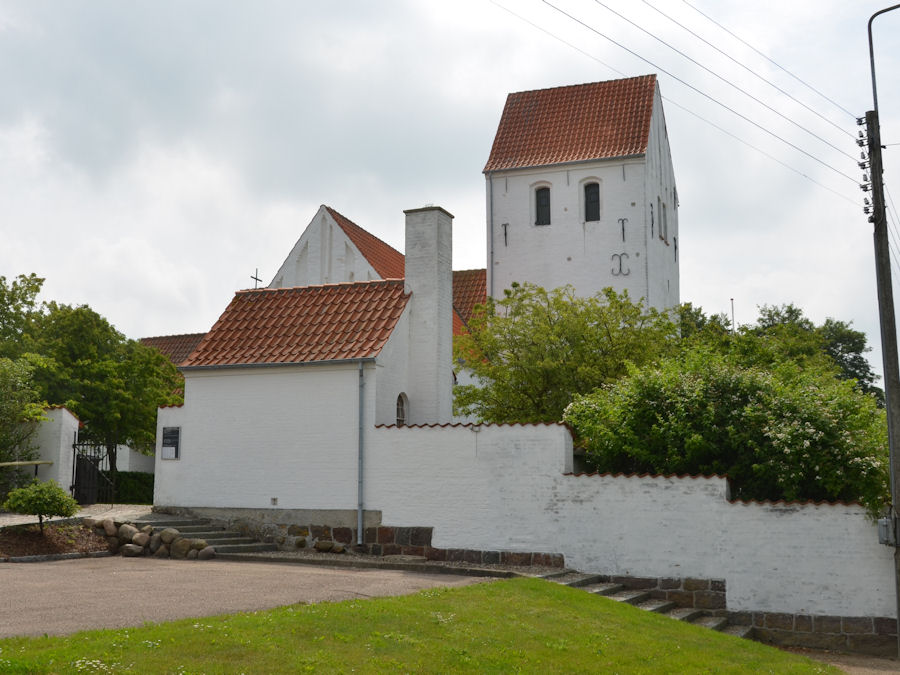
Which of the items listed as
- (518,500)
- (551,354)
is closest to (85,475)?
(551,354)

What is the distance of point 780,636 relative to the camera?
587 inches

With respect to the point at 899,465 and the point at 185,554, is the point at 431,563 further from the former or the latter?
the point at 899,465

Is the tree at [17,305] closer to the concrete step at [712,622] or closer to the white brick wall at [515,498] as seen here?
the white brick wall at [515,498]

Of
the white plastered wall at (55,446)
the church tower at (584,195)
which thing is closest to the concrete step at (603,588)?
the white plastered wall at (55,446)

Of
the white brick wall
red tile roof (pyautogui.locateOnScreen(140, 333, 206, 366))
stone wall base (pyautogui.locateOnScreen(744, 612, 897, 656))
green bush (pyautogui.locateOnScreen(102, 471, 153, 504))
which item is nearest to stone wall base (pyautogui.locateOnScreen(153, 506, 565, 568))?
the white brick wall

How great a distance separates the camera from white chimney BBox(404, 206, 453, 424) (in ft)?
67.7

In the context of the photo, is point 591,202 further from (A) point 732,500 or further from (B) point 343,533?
(A) point 732,500

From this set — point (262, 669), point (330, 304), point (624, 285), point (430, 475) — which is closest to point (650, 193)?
point (624, 285)

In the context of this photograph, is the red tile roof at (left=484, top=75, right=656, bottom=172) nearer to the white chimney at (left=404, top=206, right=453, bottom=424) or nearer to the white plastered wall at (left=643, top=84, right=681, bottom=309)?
the white plastered wall at (left=643, top=84, right=681, bottom=309)

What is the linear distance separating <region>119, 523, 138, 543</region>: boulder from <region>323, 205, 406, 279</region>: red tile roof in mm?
14347

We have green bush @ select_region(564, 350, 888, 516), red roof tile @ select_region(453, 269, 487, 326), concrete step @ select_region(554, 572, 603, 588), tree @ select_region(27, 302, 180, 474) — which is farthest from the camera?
red roof tile @ select_region(453, 269, 487, 326)

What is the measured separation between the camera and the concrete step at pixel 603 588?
14844mm

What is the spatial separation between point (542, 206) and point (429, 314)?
16.7m

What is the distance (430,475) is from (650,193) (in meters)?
21.1
